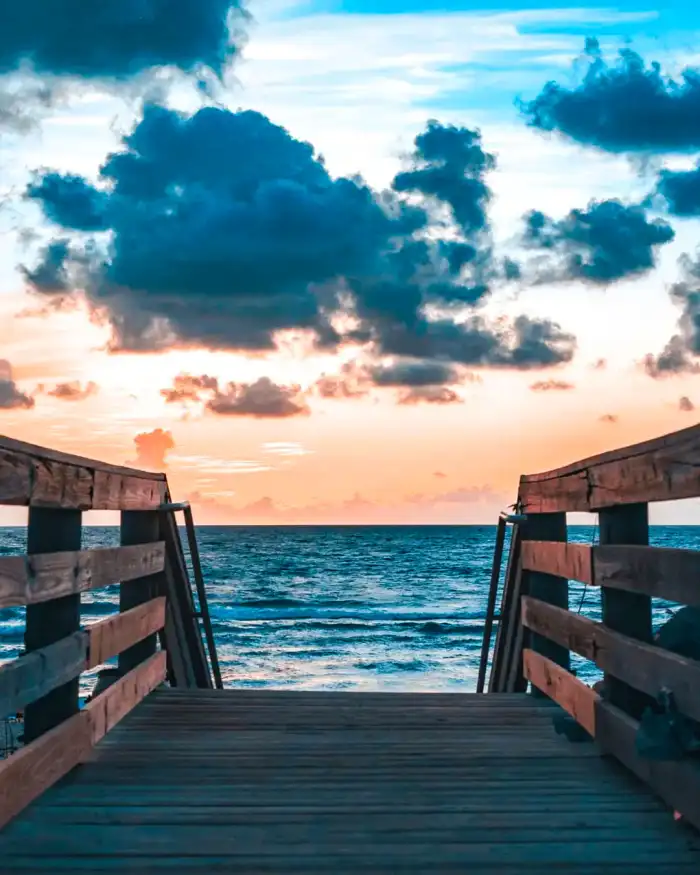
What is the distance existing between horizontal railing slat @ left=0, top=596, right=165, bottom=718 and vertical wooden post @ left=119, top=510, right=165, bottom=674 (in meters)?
0.12

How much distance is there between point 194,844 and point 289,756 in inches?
54.9

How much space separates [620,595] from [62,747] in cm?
246

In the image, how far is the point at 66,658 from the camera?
164 inches

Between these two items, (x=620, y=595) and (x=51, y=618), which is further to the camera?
(x=620, y=595)

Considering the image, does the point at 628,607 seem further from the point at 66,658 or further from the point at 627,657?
the point at 66,658

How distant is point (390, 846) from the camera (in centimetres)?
335

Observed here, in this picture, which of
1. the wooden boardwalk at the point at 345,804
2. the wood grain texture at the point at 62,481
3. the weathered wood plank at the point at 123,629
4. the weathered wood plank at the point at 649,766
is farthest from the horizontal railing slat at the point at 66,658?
the weathered wood plank at the point at 649,766

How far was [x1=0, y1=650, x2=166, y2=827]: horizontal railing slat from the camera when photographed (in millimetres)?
3529

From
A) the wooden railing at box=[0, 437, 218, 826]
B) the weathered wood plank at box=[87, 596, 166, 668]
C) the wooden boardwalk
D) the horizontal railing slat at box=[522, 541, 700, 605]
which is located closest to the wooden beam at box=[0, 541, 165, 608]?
the wooden railing at box=[0, 437, 218, 826]

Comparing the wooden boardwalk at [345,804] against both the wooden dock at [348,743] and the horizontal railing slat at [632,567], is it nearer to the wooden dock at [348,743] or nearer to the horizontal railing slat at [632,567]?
the wooden dock at [348,743]

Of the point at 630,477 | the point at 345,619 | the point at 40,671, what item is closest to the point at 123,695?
the point at 40,671

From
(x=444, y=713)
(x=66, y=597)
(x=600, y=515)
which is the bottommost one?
(x=444, y=713)

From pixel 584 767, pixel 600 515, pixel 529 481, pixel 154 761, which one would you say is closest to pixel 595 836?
pixel 584 767

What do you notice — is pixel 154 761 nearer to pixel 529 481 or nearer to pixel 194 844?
pixel 194 844
